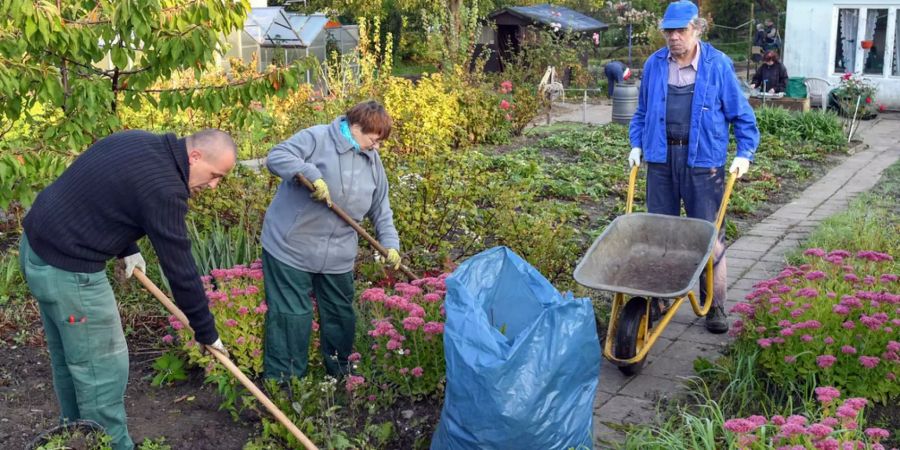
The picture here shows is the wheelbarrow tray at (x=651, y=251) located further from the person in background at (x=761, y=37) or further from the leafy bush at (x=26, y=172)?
the person in background at (x=761, y=37)

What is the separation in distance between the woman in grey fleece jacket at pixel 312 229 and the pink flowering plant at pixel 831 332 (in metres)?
1.90

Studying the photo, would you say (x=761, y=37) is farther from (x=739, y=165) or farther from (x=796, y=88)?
(x=739, y=165)

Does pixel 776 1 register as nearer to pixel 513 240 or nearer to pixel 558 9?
pixel 558 9

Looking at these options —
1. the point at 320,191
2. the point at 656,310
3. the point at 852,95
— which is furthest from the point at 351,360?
the point at 852,95

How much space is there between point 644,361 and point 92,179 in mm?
2889

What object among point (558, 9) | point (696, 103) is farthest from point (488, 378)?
point (558, 9)

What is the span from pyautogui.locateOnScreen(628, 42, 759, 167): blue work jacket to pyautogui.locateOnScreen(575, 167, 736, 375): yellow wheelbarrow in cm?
19

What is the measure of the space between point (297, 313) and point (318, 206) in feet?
1.61

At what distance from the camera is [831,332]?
425 centimetres

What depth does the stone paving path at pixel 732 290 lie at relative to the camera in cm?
447

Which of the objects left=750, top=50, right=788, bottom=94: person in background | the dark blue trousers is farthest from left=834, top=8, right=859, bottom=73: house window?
the dark blue trousers

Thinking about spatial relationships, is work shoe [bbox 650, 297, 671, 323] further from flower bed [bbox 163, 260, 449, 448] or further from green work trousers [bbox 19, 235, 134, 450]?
green work trousers [bbox 19, 235, 134, 450]

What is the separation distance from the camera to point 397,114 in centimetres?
900

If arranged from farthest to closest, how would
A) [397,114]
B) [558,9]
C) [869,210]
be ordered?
[558,9] < [397,114] < [869,210]
